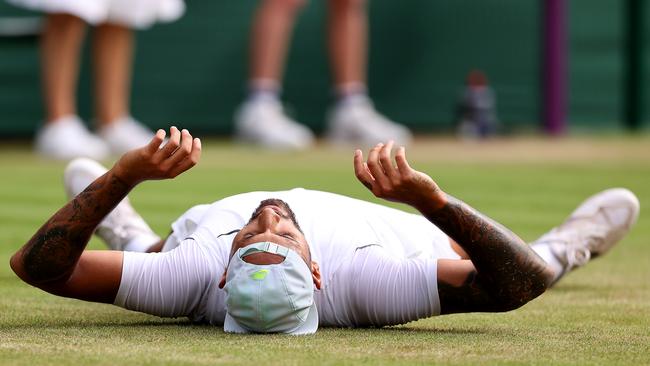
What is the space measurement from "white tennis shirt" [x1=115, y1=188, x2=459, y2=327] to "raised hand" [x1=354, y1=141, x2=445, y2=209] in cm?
27

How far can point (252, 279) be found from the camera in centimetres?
291

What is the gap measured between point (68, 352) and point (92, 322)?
525mm

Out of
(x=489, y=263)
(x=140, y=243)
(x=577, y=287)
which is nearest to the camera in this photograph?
(x=489, y=263)

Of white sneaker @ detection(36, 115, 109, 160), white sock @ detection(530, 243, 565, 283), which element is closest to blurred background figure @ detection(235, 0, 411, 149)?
white sneaker @ detection(36, 115, 109, 160)

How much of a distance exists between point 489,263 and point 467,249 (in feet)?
0.18

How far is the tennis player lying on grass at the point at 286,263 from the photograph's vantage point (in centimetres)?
291

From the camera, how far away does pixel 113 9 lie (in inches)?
345

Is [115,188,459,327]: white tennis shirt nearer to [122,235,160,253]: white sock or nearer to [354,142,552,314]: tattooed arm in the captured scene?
[354,142,552,314]: tattooed arm

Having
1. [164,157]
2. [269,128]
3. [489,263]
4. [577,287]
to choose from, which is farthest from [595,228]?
[269,128]

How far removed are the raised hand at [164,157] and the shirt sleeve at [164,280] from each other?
259 millimetres

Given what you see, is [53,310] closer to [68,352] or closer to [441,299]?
[68,352]

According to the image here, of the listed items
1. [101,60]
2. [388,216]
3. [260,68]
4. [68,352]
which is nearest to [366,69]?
[260,68]

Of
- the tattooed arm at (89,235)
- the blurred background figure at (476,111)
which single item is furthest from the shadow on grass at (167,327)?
the blurred background figure at (476,111)

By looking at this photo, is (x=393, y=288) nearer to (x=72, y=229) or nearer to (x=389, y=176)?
(x=389, y=176)
